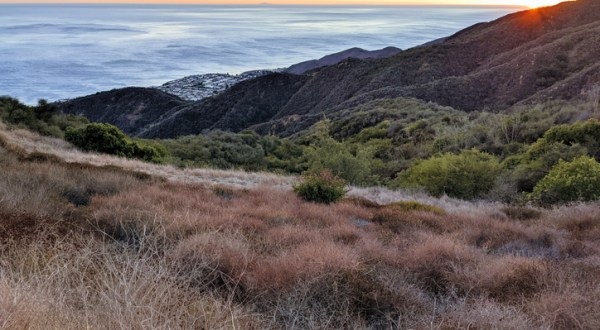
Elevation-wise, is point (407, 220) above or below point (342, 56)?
above

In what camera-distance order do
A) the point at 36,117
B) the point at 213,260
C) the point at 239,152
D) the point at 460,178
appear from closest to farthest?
the point at 213,260, the point at 460,178, the point at 36,117, the point at 239,152

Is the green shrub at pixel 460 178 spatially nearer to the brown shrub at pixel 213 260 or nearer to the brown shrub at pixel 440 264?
the brown shrub at pixel 440 264

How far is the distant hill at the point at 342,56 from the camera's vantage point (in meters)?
136

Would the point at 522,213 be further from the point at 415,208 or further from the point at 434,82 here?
the point at 434,82

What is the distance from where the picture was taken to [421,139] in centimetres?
3173

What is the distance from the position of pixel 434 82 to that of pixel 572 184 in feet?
155

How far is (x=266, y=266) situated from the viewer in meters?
5.05

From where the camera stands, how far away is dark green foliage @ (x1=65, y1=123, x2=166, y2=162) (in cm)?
2448

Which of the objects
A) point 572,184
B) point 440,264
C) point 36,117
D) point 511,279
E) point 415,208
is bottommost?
point 36,117

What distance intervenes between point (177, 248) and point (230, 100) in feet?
244

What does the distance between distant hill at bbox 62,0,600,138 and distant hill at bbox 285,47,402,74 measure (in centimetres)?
4888

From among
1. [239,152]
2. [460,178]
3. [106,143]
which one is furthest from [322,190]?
[239,152]

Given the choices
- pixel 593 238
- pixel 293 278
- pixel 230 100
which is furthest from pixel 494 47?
pixel 293 278

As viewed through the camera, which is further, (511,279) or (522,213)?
(522,213)
